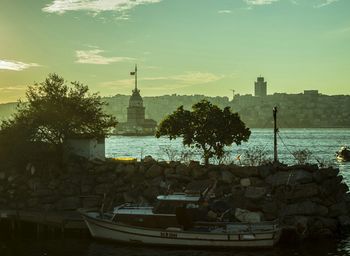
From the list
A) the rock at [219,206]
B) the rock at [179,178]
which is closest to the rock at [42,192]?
the rock at [179,178]

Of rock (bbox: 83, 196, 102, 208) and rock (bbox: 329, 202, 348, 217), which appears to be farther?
rock (bbox: 83, 196, 102, 208)

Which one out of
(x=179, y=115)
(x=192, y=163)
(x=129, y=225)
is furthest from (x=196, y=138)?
(x=129, y=225)

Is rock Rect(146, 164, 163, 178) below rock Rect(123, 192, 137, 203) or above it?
above

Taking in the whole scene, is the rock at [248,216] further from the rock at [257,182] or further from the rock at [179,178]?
the rock at [179,178]

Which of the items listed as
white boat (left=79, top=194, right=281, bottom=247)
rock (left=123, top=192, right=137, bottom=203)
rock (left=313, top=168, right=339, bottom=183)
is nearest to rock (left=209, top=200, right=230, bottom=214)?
white boat (left=79, top=194, right=281, bottom=247)

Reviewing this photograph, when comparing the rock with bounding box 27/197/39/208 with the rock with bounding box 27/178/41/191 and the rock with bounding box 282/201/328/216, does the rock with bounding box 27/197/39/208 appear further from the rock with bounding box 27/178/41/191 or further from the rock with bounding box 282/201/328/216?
the rock with bounding box 282/201/328/216

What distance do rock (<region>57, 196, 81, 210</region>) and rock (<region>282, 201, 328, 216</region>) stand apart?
14.7 m

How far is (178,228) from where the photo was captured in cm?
3231

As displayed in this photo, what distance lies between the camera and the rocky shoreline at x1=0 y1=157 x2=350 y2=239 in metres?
35.9

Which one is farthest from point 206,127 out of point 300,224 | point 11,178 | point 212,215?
point 11,178

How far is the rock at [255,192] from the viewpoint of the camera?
120 ft

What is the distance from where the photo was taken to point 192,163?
39688mm

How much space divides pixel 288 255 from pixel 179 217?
21.9 ft

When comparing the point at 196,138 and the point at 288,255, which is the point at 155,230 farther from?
the point at 196,138
